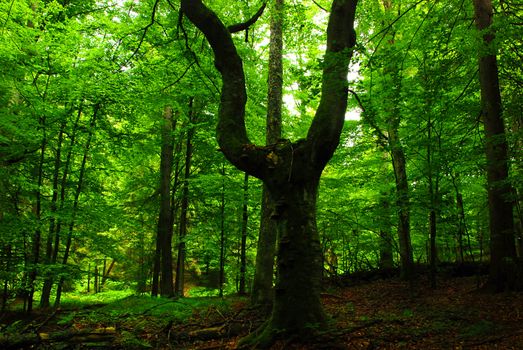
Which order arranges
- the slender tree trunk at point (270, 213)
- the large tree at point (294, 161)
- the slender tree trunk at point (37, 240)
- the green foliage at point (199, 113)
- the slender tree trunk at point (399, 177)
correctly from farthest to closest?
the slender tree trunk at point (37, 240) → the slender tree trunk at point (399, 177) → the green foliage at point (199, 113) → the slender tree trunk at point (270, 213) → the large tree at point (294, 161)

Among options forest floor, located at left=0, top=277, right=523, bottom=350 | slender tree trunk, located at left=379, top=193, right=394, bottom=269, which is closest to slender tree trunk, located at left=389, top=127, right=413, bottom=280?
slender tree trunk, located at left=379, top=193, right=394, bottom=269

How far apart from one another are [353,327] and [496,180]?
5.09 m

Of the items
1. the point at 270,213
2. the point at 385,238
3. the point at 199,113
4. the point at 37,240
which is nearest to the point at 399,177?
the point at 385,238

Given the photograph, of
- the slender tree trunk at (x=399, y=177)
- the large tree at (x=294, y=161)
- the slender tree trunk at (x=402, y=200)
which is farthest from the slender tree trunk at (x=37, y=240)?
the slender tree trunk at (x=402, y=200)

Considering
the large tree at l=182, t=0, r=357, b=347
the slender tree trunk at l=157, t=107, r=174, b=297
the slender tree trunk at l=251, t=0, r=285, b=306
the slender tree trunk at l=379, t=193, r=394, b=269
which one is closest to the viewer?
the large tree at l=182, t=0, r=357, b=347

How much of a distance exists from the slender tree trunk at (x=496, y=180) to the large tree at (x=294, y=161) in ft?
13.6

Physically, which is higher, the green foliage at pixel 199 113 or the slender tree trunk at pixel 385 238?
the green foliage at pixel 199 113

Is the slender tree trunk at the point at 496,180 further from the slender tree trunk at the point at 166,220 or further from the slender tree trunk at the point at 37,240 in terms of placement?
the slender tree trunk at the point at 37,240

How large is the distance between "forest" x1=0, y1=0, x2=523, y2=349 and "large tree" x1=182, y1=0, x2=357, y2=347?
3 centimetres

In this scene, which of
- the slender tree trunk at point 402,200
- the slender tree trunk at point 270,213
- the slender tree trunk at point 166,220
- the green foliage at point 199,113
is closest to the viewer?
the slender tree trunk at point 270,213

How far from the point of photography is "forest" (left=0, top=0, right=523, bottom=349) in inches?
203

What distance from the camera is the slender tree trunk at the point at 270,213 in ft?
27.2

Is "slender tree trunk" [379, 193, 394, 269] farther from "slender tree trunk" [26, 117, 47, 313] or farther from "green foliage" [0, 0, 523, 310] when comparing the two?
"slender tree trunk" [26, 117, 47, 313]

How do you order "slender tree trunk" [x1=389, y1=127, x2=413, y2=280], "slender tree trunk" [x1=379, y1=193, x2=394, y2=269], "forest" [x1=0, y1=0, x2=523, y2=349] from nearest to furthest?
1. "forest" [x1=0, y1=0, x2=523, y2=349]
2. "slender tree trunk" [x1=389, y1=127, x2=413, y2=280]
3. "slender tree trunk" [x1=379, y1=193, x2=394, y2=269]
